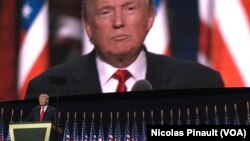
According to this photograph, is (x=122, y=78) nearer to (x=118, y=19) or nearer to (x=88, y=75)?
(x=88, y=75)

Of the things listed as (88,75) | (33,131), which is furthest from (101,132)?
(33,131)

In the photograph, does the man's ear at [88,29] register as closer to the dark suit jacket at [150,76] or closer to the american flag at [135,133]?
the dark suit jacket at [150,76]

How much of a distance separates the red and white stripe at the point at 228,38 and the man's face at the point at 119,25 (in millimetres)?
1409

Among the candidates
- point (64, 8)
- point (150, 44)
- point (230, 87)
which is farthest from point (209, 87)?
point (64, 8)

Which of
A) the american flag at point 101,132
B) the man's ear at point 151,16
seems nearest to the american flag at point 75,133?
the american flag at point 101,132

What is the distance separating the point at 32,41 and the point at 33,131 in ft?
17.5

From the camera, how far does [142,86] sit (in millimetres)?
14570

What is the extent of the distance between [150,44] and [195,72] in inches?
49.0

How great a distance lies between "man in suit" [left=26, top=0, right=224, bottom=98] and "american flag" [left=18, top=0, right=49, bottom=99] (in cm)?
21

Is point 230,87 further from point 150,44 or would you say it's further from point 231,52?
point 150,44

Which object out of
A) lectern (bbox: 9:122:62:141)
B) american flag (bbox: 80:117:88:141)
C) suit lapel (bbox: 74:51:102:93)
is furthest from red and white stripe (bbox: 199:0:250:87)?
lectern (bbox: 9:122:62:141)

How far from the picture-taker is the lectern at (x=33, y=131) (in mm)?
10305

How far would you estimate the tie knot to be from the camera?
48.6ft

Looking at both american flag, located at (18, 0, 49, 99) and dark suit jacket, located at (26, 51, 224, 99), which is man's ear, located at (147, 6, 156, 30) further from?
american flag, located at (18, 0, 49, 99)
